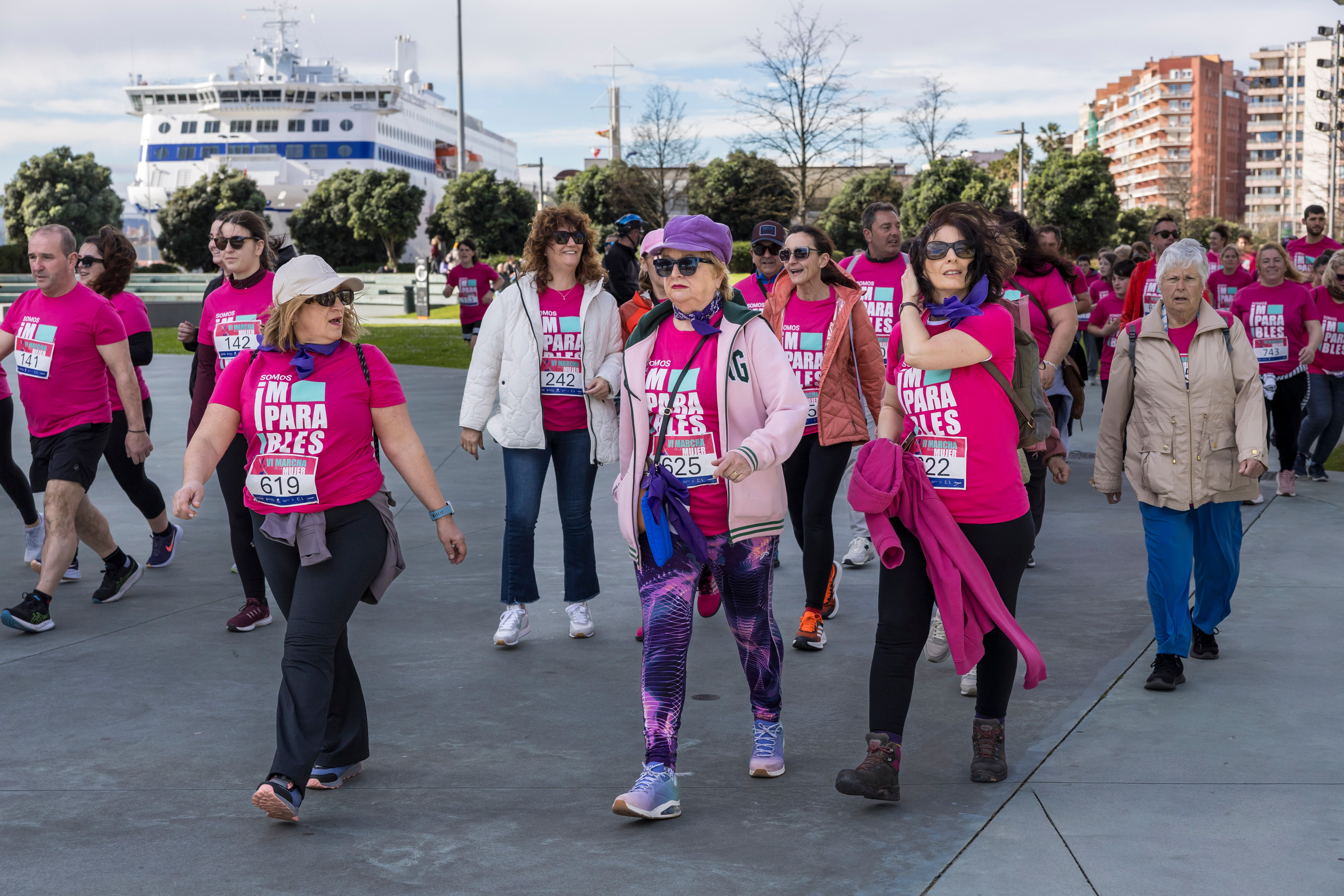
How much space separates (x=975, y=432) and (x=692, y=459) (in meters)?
0.86

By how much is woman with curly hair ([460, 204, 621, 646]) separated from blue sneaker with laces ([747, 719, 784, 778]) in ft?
6.03

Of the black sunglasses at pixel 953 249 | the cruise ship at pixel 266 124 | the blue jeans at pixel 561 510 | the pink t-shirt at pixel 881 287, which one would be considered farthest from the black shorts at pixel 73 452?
the cruise ship at pixel 266 124

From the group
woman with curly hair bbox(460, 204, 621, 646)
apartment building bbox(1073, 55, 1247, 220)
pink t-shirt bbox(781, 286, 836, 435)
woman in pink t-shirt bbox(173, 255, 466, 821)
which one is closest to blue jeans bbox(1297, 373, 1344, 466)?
pink t-shirt bbox(781, 286, 836, 435)

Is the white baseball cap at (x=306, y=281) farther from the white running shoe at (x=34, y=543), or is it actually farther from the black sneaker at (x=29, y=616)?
the white running shoe at (x=34, y=543)

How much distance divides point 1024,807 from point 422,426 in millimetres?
10127

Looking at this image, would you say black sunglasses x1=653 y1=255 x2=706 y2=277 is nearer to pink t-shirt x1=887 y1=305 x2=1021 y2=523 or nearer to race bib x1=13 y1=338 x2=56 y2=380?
pink t-shirt x1=887 y1=305 x2=1021 y2=523

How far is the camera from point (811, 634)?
5531 mm

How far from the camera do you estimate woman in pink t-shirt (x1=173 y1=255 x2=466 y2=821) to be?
3693mm

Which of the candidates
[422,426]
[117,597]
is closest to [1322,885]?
[117,597]

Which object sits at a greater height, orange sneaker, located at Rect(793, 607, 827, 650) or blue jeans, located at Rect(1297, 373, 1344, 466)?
blue jeans, located at Rect(1297, 373, 1344, 466)

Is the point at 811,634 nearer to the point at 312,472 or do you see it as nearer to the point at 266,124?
the point at 312,472

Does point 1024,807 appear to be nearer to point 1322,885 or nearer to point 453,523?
point 1322,885

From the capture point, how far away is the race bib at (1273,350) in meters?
9.09

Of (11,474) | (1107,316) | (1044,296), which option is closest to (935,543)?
(1044,296)
